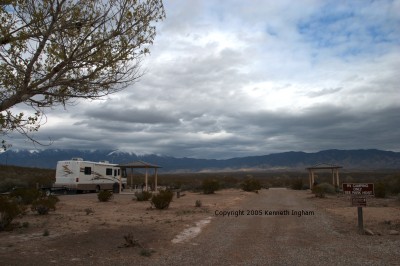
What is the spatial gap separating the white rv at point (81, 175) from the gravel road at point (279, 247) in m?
21.3

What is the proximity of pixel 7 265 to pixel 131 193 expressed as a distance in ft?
90.7

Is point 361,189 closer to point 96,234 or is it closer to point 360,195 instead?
point 360,195

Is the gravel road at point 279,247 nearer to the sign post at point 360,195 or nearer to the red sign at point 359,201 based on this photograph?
the sign post at point 360,195

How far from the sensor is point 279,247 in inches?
400

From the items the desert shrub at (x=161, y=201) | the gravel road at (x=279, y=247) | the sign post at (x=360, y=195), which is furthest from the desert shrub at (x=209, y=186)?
the sign post at (x=360, y=195)

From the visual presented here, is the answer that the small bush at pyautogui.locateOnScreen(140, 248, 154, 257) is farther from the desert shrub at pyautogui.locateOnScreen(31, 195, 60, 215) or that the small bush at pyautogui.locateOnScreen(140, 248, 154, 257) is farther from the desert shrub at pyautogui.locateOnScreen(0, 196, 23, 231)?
the desert shrub at pyautogui.locateOnScreen(31, 195, 60, 215)

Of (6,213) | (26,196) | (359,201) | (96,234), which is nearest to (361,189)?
(359,201)

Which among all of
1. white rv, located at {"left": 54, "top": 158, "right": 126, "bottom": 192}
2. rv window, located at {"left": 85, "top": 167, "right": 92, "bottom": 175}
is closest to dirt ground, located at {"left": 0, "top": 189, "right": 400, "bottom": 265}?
white rv, located at {"left": 54, "top": 158, "right": 126, "bottom": 192}

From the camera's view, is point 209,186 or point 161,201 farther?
point 209,186

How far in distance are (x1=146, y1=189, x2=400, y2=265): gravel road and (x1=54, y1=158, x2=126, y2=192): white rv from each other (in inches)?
840

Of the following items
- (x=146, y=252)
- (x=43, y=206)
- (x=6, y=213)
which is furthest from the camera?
(x=43, y=206)

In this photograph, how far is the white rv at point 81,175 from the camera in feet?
110

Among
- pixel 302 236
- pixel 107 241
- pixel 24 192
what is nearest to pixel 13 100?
pixel 107 241

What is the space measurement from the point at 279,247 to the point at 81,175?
2642 cm
